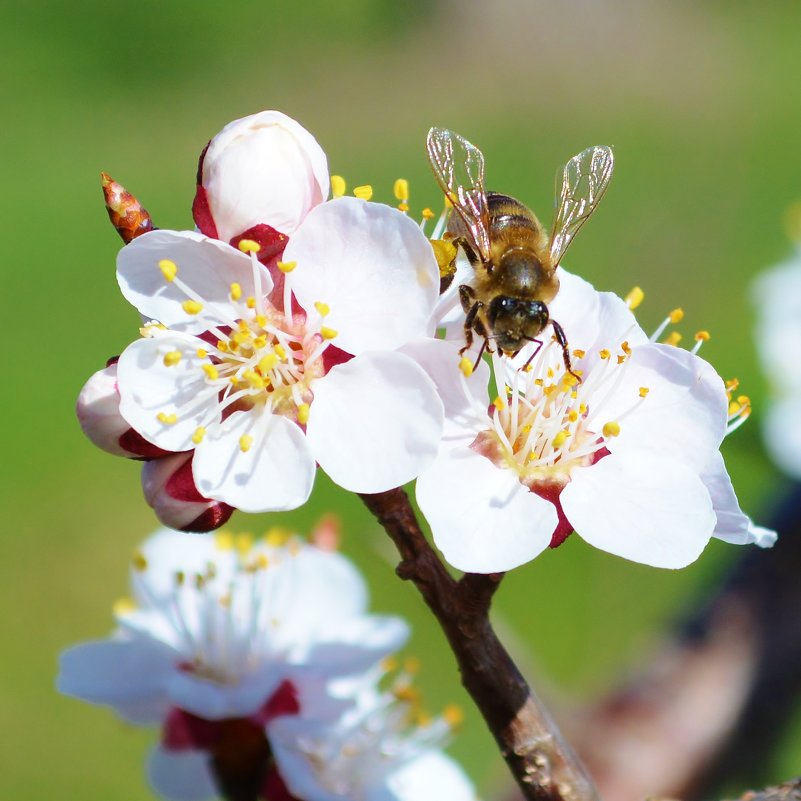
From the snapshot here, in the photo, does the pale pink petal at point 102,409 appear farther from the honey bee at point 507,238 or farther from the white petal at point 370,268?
the honey bee at point 507,238

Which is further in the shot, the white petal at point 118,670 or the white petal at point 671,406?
the white petal at point 118,670

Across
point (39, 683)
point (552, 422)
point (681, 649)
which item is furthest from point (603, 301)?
point (39, 683)

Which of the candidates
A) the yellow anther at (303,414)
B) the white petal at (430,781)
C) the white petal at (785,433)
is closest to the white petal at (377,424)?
the yellow anther at (303,414)

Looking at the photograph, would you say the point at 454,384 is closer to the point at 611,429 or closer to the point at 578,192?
the point at 611,429

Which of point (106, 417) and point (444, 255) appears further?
point (444, 255)

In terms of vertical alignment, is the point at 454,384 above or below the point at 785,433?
above

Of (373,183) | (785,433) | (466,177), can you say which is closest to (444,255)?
(466,177)
